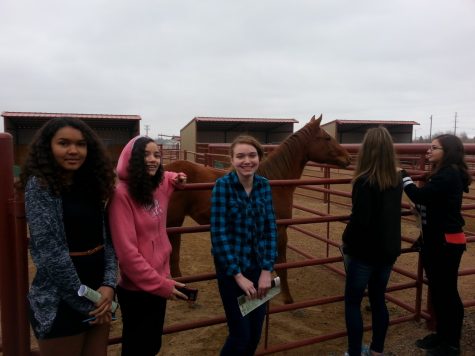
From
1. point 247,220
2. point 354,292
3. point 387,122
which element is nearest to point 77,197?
point 247,220

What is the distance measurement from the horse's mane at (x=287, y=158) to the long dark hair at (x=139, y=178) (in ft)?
6.70

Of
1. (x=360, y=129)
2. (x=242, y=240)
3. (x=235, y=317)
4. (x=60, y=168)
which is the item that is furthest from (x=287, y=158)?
(x=360, y=129)

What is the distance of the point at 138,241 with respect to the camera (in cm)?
151

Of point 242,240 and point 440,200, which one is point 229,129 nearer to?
point 440,200

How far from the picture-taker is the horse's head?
3.83m

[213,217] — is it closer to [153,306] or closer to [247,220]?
[247,220]

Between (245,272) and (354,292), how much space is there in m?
0.77

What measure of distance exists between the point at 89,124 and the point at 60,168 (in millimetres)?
13690

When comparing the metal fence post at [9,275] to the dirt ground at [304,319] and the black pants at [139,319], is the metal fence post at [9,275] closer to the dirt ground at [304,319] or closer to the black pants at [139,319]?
the black pants at [139,319]

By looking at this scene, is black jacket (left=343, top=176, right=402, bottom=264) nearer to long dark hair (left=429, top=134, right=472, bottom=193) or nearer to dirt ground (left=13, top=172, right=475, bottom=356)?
long dark hair (left=429, top=134, right=472, bottom=193)

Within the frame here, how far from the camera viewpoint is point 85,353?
4.68ft

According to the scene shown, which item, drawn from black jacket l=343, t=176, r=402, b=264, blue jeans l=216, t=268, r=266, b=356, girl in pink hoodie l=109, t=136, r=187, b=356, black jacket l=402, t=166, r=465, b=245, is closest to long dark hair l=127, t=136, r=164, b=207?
girl in pink hoodie l=109, t=136, r=187, b=356

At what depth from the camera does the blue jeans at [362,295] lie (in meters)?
2.03

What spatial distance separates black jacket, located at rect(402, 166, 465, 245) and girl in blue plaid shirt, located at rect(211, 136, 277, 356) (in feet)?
3.50
